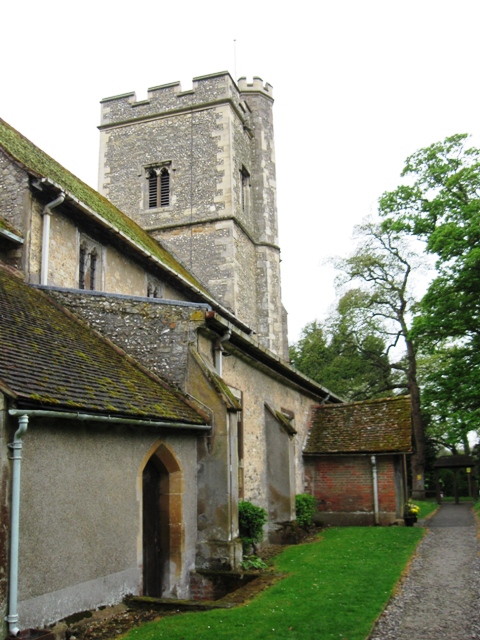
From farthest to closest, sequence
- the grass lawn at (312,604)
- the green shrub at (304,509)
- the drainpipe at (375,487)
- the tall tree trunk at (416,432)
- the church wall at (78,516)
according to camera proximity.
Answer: the tall tree trunk at (416,432), the drainpipe at (375,487), the green shrub at (304,509), the grass lawn at (312,604), the church wall at (78,516)

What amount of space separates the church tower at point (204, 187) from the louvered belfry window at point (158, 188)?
0.14ft

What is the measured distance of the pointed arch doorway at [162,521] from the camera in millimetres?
9344

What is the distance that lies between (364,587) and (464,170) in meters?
17.5

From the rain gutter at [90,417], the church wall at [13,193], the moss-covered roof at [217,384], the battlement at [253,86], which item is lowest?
the rain gutter at [90,417]

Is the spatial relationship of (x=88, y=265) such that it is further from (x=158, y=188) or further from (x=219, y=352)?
(x=158, y=188)

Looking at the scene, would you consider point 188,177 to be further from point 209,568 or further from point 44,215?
point 209,568

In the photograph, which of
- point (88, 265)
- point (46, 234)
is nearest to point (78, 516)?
point (46, 234)

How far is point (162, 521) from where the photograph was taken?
9.64 meters

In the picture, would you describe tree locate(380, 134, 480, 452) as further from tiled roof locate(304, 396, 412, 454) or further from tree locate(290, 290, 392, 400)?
tree locate(290, 290, 392, 400)

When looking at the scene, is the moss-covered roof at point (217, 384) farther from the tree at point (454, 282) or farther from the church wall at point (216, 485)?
the tree at point (454, 282)

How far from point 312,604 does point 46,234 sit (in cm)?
800

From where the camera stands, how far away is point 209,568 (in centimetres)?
983

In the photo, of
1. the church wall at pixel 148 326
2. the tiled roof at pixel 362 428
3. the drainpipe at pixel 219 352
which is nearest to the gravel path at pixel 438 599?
the tiled roof at pixel 362 428

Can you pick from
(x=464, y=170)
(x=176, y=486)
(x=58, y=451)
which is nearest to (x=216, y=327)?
(x=176, y=486)
